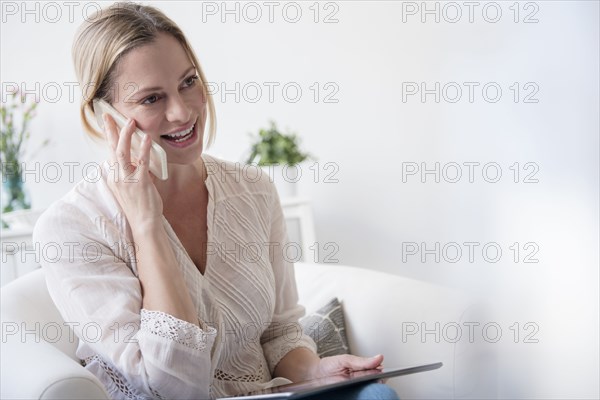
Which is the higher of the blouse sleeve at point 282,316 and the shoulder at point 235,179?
the shoulder at point 235,179

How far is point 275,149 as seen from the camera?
2.53 metres

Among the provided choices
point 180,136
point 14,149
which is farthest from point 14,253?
point 180,136

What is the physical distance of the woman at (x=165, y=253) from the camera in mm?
1264

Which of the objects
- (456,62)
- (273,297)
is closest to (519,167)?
(456,62)

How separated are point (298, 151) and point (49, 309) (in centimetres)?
121

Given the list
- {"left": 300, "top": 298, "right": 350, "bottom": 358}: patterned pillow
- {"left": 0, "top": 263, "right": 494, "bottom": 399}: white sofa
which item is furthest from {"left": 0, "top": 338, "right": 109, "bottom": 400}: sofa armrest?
{"left": 300, "top": 298, "right": 350, "bottom": 358}: patterned pillow

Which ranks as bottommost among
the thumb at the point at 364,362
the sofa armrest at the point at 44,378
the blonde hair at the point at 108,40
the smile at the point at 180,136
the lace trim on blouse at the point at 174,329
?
the thumb at the point at 364,362

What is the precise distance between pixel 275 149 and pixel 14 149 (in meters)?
0.82

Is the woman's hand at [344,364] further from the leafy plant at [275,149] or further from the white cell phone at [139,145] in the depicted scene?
the leafy plant at [275,149]

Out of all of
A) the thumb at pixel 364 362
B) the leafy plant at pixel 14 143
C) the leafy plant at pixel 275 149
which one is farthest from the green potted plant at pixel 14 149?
the thumb at pixel 364 362

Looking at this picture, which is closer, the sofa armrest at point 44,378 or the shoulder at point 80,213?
the sofa armrest at point 44,378

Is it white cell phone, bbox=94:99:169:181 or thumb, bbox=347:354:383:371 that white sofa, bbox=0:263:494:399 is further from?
white cell phone, bbox=94:99:169:181

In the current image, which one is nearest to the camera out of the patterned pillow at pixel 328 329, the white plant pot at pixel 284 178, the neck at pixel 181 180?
the neck at pixel 181 180

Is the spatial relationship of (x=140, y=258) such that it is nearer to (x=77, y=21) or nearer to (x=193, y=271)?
(x=193, y=271)
